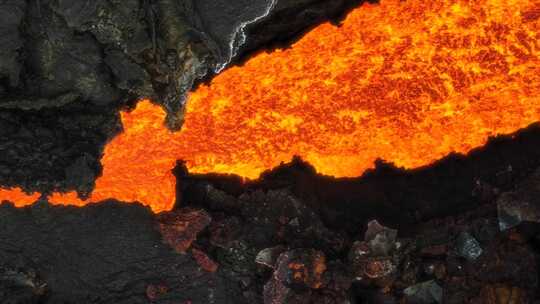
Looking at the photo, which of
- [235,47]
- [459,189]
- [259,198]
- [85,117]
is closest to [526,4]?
[459,189]

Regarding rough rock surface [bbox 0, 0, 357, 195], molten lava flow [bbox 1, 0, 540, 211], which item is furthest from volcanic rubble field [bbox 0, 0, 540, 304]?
rough rock surface [bbox 0, 0, 357, 195]

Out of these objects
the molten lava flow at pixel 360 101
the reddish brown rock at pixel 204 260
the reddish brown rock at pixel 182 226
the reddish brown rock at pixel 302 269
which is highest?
the molten lava flow at pixel 360 101

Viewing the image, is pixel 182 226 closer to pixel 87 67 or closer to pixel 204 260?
pixel 204 260

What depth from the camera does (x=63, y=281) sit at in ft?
12.2

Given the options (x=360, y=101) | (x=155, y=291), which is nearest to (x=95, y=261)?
(x=155, y=291)

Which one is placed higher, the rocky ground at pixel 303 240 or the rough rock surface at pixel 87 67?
the rough rock surface at pixel 87 67

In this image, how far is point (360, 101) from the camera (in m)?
3.57

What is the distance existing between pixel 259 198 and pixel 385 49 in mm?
1338

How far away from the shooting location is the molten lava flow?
3412mm

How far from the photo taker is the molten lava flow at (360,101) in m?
3.41

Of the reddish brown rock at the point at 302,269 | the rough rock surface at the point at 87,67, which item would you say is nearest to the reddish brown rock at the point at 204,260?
the reddish brown rock at the point at 302,269

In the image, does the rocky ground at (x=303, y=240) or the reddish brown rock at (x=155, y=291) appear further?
the reddish brown rock at (x=155, y=291)

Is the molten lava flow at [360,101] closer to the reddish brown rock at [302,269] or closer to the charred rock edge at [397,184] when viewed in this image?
the charred rock edge at [397,184]

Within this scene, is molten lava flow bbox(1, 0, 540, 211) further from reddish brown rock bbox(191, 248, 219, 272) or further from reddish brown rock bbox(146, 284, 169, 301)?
A: reddish brown rock bbox(146, 284, 169, 301)
